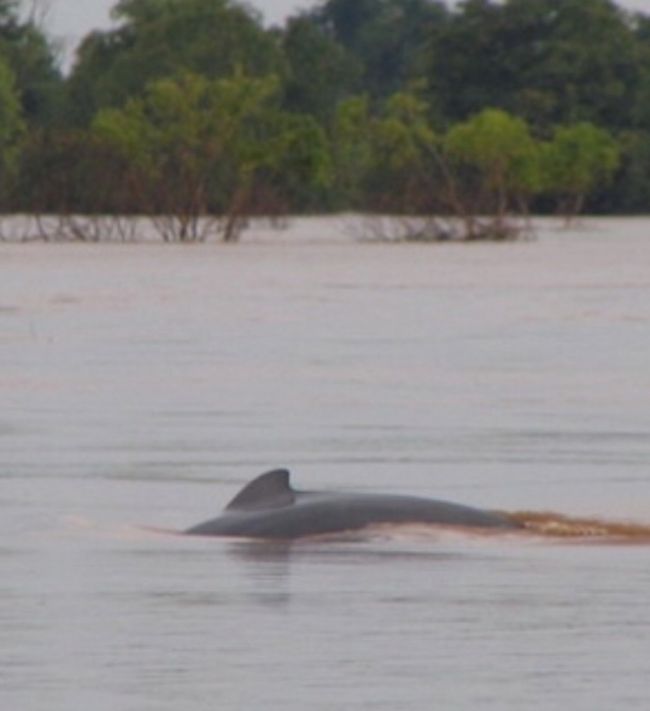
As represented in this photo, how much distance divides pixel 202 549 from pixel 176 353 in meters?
15.2

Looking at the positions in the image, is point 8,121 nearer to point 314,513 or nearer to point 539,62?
point 539,62

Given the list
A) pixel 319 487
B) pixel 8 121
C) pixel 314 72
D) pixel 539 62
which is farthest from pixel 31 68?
pixel 319 487

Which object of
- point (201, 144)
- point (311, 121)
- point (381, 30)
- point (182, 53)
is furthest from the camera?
point (381, 30)

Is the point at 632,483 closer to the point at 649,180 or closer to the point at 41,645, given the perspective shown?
the point at 41,645

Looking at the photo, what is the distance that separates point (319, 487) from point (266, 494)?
2.28m

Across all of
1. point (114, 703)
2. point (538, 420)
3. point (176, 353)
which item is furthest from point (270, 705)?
point (176, 353)

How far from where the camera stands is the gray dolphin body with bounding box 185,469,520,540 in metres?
13.1

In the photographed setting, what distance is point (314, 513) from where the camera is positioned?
13.2 meters

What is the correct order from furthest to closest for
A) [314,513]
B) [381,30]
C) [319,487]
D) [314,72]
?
[381,30] → [314,72] → [319,487] → [314,513]

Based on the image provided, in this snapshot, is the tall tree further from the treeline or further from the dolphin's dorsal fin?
the dolphin's dorsal fin

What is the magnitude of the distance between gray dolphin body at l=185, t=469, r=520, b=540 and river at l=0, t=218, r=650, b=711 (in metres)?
0.12

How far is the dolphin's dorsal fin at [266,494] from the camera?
13.3 meters

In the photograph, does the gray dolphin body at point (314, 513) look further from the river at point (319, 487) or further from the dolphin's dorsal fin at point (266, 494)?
the river at point (319, 487)

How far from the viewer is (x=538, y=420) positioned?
20078 mm
